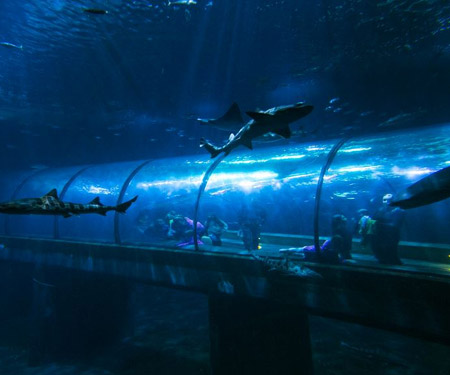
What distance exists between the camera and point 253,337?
689 centimetres

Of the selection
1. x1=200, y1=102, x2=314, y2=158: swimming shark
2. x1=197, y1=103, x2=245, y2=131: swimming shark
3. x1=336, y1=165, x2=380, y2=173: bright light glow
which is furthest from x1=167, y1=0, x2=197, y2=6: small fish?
x1=336, y1=165, x2=380, y2=173: bright light glow

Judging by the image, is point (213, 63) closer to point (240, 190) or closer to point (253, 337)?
point (240, 190)

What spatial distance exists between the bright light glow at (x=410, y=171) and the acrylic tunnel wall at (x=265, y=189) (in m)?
0.02

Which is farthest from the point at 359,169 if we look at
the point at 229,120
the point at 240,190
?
the point at 229,120

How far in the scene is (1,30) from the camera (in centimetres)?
731

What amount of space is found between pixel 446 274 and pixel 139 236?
9.18m

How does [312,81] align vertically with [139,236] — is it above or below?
above

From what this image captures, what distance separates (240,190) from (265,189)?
0.83 metres

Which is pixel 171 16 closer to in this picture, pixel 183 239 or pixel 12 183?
pixel 183 239

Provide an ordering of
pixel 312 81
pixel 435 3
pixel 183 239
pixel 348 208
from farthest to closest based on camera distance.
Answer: pixel 312 81 < pixel 183 239 < pixel 348 208 < pixel 435 3

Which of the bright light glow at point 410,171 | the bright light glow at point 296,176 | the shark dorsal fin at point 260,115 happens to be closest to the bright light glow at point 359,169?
the bright light glow at point 410,171

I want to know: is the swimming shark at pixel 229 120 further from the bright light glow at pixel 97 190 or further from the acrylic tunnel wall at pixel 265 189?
the bright light glow at pixel 97 190

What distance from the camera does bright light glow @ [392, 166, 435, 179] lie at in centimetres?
683

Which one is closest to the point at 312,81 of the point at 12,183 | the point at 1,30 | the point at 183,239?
the point at 183,239
